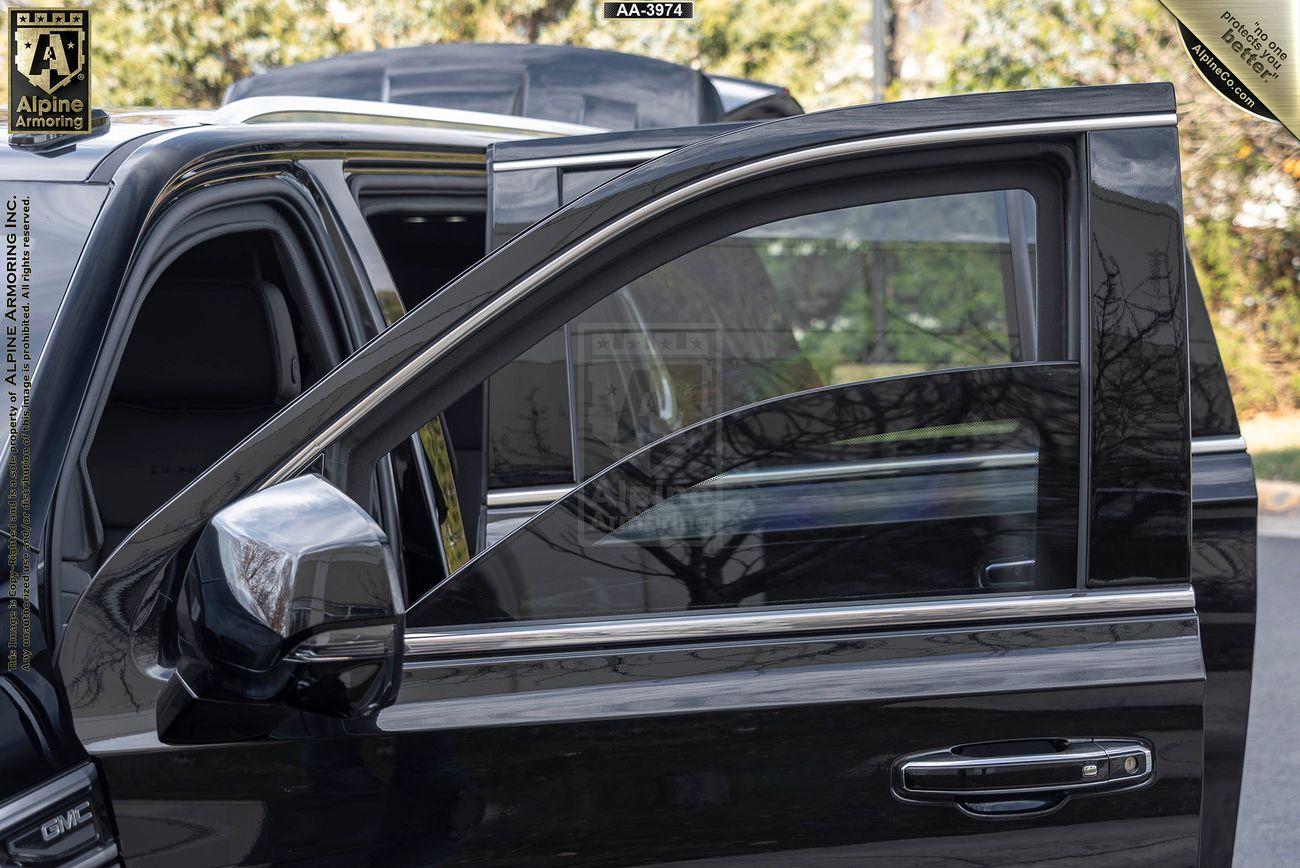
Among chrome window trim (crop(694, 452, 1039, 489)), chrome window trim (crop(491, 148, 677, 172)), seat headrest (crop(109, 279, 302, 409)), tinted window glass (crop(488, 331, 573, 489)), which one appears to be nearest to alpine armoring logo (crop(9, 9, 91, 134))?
seat headrest (crop(109, 279, 302, 409))

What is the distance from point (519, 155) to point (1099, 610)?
107 cm

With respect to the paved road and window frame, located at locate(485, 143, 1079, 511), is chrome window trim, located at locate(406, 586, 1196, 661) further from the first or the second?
the paved road

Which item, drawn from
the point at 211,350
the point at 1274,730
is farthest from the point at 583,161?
the point at 1274,730

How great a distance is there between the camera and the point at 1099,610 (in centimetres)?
148

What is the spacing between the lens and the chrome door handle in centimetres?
141

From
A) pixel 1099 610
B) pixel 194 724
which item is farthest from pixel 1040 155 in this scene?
pixel 194 724

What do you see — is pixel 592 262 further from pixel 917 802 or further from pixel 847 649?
pixel 917 802

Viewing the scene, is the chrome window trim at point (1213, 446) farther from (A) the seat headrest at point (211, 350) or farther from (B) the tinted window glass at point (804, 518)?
(A) the seat headrest at point (211, 350)

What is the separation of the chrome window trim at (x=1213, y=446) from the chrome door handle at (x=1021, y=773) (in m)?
0.48

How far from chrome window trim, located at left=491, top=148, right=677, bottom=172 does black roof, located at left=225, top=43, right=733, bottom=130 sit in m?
1.89

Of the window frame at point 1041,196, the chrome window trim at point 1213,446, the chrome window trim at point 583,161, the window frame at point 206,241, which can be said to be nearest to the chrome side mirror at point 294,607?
the window frame at point 206,241

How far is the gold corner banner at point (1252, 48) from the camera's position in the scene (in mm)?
1680

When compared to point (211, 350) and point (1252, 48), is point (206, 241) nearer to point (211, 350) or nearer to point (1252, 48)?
point (211, 350)

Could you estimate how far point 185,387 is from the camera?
2482 millimetres
